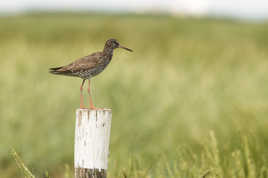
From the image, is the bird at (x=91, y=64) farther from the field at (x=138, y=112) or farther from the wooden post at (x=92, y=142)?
the field at (x=138, y=112)

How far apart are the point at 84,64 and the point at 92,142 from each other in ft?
1.80

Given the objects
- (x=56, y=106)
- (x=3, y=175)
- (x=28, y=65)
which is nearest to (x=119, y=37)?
(x=28, y=65)

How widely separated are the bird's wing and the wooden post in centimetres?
29

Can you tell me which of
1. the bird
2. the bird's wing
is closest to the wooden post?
the bird

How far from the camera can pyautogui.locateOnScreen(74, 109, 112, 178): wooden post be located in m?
3.10

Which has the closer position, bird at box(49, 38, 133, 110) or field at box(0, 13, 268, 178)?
bird at box(49, 38, 133, 110)

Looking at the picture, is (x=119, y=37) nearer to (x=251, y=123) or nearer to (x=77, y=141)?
(x=251, y=123)

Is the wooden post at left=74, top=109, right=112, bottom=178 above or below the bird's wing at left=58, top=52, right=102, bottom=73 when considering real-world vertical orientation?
below

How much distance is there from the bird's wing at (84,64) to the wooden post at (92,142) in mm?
294

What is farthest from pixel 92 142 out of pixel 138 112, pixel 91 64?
pixel 138 112

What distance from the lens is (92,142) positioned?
10.2 feet

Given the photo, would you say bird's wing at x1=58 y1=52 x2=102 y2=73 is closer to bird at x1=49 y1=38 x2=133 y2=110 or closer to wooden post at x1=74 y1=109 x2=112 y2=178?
bird at x1=49 y1=38 x2=133 y2=110

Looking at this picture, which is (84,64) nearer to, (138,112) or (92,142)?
(92,142)

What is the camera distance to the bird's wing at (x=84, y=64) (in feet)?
10.3
